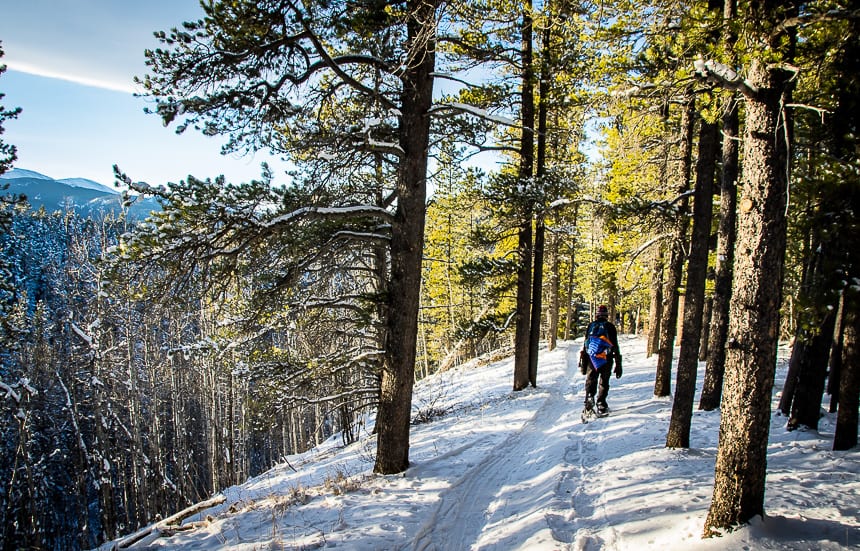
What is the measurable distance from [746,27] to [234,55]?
5343mm

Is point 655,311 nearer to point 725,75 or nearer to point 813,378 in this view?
point 813,378

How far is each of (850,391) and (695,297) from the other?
2300 mm

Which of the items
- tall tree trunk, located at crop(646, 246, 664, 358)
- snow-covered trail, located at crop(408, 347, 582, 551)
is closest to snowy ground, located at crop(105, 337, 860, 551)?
snow-covered trail, located at crop(408, 347, 582, 551)

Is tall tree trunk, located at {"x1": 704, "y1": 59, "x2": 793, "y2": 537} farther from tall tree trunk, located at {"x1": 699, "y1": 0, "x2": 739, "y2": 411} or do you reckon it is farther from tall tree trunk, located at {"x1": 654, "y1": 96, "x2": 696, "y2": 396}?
tall tree trunk, located at {"x1": 654, "y1": 96, "x2": 696, "y2": 396}

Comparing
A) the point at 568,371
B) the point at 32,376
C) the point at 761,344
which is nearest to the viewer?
the point at 761,344

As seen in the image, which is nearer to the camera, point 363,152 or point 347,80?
point 347,80

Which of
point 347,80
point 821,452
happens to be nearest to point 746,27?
point 347,80

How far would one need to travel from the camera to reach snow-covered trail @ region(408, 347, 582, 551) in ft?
14.2

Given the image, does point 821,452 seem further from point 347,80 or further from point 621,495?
point 347,80

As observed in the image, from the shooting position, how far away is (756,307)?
3445mm

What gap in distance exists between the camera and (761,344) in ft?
11.2

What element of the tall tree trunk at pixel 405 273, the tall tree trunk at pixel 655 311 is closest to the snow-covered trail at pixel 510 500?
the tall tree trunk at pixel 405 273

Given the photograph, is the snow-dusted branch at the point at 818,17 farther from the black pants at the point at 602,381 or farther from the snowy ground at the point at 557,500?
the black pants at the point at 602,381

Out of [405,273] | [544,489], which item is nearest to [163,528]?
[405,273]
